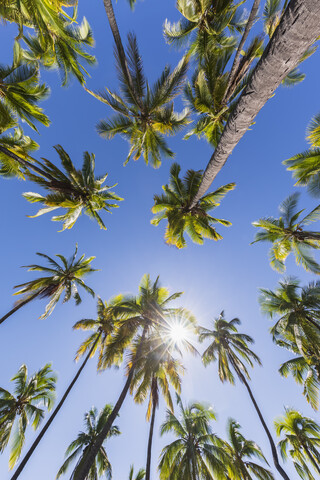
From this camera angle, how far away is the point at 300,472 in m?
14.4

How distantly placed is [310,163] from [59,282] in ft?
49.0

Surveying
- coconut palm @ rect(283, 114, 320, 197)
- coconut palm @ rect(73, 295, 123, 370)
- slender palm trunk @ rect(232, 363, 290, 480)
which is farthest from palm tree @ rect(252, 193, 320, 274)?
coconut palm @ rect(73, 295, 123, 370)

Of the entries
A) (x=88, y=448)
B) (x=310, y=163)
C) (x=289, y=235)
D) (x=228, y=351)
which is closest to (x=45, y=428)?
(x=88, y=448)

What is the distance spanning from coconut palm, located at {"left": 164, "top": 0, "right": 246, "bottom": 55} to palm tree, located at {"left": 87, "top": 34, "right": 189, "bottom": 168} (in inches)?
31.6

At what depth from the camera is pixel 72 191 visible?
8.15m

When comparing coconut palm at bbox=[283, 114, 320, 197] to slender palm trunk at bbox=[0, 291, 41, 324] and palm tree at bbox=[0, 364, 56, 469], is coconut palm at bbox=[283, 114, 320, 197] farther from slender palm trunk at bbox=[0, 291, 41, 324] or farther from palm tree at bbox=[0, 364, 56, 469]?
palm tree at bbox=[0, 364, 56, 469]

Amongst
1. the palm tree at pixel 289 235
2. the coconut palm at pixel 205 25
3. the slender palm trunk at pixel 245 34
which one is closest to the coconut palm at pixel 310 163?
the palm tree at pixel 289 235

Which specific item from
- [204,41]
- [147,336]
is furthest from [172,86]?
[147,336]

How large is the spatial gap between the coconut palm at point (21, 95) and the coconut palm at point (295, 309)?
16.6 meters

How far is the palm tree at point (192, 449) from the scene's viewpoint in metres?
10.1

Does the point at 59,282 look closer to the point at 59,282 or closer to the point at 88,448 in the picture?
the point at 59,282

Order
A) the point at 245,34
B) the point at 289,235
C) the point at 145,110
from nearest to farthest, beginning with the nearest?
1. the point at 245,34
2. the point at 145,110
3. the point at 289,235

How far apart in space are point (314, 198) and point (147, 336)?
12.1 meters

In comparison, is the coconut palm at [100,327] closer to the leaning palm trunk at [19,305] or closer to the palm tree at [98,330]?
the palm tree at [98,330]
